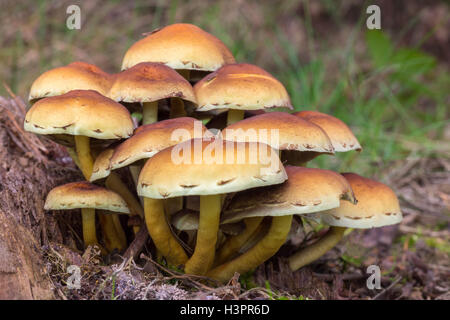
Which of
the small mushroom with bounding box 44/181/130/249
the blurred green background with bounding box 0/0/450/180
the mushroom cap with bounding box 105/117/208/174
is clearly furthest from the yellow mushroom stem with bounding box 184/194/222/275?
the blurred green background with bounding box 0/0/450/180

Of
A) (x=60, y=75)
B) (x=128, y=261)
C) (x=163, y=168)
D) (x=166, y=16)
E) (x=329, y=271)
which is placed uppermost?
(x=166, y=16)

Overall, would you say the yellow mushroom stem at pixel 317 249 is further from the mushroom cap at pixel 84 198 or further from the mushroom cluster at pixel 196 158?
the mushroom cap at pixel 84 198

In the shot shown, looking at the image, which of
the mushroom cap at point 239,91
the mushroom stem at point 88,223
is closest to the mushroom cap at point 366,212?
the mushroom cap at point 239,91

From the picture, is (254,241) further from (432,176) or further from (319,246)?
(432,176)

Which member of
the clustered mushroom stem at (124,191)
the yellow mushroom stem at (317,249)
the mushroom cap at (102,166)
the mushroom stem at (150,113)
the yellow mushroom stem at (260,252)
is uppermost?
the mushroom stem at (150,113)

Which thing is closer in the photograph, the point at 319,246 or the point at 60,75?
the point at 60,75

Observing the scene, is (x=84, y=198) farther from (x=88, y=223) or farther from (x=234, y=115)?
(x=234, y=115)
